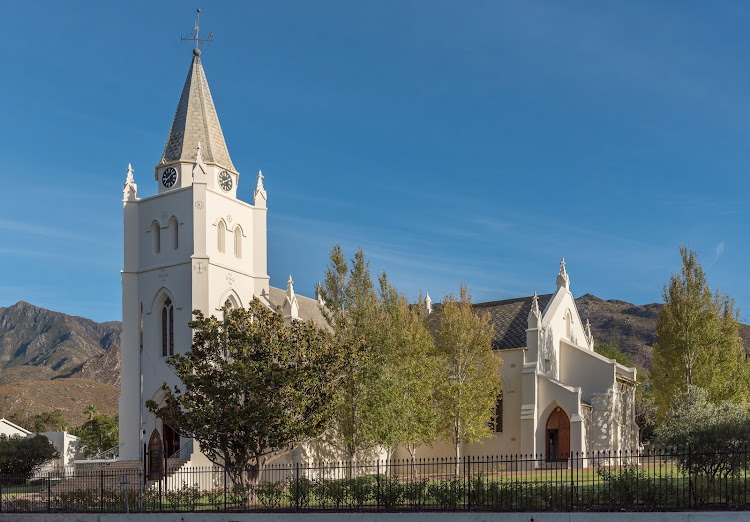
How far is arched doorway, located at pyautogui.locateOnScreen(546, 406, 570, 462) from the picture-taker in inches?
1859

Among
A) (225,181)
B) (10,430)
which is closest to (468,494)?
(225,181)

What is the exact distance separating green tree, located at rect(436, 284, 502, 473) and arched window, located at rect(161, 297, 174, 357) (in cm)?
1498

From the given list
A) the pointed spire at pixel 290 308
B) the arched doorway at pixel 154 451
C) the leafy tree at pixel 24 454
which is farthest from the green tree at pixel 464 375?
the leafy tree at pixel 24 454

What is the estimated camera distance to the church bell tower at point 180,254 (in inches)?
1800

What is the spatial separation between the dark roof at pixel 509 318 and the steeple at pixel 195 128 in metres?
17.8

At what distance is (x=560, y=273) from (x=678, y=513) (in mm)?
32691

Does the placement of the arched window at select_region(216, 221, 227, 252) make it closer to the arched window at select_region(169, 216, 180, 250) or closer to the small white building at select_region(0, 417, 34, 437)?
the arched window at select_region(169, 216, 180, 250)

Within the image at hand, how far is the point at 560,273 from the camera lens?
177 ft

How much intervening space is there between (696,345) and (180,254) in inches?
1142

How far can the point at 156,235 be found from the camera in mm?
48312

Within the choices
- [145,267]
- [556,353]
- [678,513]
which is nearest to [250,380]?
[678,513]

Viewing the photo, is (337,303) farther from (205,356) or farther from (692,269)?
(692,269)

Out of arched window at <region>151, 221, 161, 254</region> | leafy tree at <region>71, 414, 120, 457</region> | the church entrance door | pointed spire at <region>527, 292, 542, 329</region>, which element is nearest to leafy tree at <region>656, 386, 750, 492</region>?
pointed spire at <region>527, 292, 542, 329</region>

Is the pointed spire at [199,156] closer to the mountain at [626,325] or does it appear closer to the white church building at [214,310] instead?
the white church building at [214,310]
